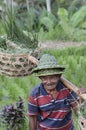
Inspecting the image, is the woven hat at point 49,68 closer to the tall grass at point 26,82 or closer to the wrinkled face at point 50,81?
the wrinkled face at point 50,81

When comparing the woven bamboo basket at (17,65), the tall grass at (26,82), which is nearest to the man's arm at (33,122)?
the woven bamboo basket at (17,65)

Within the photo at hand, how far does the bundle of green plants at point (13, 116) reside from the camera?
118 inches

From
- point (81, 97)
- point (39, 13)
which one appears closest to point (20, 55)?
point (81, 97)

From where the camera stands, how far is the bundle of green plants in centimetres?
299

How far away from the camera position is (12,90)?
4.50 meters

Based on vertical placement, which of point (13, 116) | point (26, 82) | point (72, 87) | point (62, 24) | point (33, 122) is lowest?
point (62, 24)

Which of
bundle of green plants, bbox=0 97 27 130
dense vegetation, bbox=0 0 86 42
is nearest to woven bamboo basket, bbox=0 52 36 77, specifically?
bundle of green plants, bbox=0 97 27 130

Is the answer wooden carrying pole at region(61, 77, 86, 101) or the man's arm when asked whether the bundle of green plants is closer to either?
the man's arm

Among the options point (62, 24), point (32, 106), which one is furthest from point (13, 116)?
point (62, 24)

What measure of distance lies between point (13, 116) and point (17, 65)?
430mm

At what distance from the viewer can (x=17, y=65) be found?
3.16 m

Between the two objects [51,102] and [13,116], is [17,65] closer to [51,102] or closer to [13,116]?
[13,116]

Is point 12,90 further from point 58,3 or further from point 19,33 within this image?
point 58,3

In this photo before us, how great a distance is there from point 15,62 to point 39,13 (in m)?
10.9
